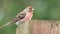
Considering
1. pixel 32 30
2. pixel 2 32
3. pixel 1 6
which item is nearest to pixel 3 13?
pixel 1 6

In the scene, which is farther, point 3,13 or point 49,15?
point 3,13

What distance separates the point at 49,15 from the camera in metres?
7.09

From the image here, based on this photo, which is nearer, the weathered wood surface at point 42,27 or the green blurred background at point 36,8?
the weathered wood surface at point 42,27

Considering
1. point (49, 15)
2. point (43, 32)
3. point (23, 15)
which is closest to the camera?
point (43, 32)

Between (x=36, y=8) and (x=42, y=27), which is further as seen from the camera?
(x=36, y=8)

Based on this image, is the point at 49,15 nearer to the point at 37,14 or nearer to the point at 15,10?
the point at 37,14

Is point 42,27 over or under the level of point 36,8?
under

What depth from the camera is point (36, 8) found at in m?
7.54

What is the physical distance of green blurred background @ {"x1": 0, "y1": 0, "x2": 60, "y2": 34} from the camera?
6914mm

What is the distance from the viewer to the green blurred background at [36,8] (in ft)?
22.7

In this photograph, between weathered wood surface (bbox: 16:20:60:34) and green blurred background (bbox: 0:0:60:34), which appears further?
green blurred background (bbox: 0:0:60:34)

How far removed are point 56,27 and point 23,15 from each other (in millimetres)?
3764

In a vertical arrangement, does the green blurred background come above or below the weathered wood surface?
above

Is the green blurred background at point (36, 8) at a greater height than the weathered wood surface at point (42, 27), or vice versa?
the green blurred background at point (36, 8)
